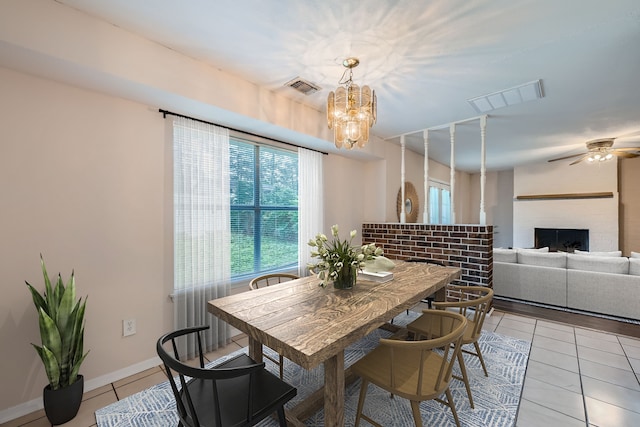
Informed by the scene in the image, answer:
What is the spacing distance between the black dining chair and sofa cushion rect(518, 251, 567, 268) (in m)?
3.93

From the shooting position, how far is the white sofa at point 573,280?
10.4ft

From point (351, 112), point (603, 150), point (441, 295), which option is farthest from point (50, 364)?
point (603, 150)

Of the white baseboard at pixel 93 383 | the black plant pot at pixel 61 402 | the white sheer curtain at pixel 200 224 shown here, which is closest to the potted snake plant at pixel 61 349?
the black plant pot at pixel 61 402

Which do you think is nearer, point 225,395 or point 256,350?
point 225,395

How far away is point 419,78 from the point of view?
2473 millimetres

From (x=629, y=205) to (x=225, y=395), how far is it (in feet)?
25.7

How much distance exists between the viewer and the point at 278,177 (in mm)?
3422

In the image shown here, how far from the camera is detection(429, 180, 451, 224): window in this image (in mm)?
6000

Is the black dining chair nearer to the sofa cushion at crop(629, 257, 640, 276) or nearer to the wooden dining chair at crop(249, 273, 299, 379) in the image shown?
the wooden dining chair at crop(249, 273, 299, 379)

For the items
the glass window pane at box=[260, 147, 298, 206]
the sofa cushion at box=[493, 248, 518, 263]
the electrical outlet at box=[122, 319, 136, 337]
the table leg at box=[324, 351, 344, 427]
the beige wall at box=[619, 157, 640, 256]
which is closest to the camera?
the table leg at box=[324, 351, 344, 427]

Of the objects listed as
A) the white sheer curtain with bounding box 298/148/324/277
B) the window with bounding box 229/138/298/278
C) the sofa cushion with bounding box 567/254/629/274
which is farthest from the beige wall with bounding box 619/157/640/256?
the window with bounding box 229/138/298/278

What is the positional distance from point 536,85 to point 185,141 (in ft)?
11.0

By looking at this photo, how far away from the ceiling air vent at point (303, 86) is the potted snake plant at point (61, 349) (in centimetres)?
230

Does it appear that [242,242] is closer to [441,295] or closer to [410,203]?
[441,295]
